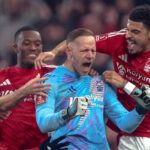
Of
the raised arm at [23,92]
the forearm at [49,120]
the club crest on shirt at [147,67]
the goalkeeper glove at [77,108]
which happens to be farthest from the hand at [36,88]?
the club crest on shirt at [147,67]

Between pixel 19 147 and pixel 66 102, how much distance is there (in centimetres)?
93

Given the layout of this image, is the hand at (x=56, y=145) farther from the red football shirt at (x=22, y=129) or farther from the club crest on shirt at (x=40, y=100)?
the red football shirt at (x=22, y=129)

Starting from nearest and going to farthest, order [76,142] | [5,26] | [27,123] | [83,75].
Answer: [76,142] < [83,75] < [27,123] < [5,26]

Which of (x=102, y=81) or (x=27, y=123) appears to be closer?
(x=102, y=81)

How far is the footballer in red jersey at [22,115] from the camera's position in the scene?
271 cm

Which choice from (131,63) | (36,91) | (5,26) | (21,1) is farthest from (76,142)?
(21,1)

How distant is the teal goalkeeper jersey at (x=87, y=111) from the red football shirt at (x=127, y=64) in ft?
1.35

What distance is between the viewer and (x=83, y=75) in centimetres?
209

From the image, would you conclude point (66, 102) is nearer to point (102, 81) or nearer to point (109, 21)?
point (102, 81)

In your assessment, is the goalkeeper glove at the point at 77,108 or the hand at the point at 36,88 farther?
the hand at the point at 36,88

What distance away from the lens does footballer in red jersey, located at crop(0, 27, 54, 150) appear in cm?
271

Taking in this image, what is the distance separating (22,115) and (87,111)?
2.80 feet

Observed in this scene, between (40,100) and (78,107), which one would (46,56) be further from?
(78,107)

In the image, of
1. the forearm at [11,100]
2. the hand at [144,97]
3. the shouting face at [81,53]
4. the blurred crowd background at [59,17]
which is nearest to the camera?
the hand at [144,97]
